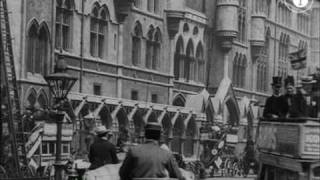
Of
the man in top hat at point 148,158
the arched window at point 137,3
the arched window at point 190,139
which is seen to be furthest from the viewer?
the arched window at point 190,139

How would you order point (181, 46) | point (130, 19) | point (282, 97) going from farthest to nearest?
point (181, 46)
point (130, 19)
point (282, 97)

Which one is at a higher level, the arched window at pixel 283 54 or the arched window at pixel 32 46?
the arched window at pixel 283 54

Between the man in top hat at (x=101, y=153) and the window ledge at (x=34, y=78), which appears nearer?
the man in top hat at (x=101, y=153)

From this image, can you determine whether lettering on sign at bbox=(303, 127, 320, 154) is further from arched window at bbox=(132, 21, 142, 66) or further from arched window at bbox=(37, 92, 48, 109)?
arched window at bbox=(132, 21, 142, 66)

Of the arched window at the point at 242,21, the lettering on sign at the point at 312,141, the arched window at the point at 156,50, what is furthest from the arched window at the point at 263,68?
the lettering on sign at the point at 312,141

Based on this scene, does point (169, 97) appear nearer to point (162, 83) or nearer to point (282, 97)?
point (162, 83)

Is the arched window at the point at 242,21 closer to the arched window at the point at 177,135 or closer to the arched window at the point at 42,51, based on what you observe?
the arched window at the point at 177,135

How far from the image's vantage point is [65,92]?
16.9m

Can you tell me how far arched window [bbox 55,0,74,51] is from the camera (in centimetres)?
3256

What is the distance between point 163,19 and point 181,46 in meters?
3.64

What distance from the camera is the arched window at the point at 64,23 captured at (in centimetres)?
3256

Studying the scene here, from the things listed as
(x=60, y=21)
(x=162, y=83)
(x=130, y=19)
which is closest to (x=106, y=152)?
(x=60, y=21)

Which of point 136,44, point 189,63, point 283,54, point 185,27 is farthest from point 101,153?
point 283,54

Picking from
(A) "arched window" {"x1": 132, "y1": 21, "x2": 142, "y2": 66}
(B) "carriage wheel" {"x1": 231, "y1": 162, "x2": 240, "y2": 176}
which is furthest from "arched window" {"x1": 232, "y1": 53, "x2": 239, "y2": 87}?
(B) "carriage wheel" {"x1": 231, "y1": 162, "x2": 240, "y2": 176}
